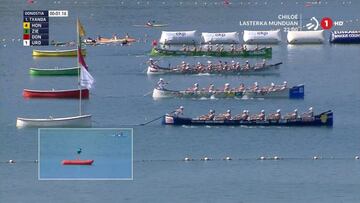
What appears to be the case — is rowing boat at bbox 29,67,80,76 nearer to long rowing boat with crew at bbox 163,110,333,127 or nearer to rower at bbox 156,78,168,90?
rower at bbox 156,78,168,90

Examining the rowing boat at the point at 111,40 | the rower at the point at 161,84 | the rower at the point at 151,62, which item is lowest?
the rower at the point at 161,84

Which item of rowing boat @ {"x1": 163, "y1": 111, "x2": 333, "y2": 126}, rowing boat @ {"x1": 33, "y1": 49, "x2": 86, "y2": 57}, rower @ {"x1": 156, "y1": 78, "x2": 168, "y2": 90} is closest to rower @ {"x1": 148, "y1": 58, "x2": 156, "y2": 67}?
rowing boat @ {"x1": 33, "y1": 49, "x2": 86, "y2": 57}

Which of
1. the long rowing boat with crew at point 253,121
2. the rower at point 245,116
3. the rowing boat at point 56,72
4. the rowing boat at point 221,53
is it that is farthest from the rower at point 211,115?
the rowing boat at point 221,53

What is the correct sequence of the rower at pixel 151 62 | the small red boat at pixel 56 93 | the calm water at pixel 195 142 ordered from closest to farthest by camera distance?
the calm water at pixel 195 142
the small red boat at pixel 56 93
the rower at pixel 151 62

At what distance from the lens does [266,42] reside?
16200cm

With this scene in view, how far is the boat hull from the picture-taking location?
101375 mm

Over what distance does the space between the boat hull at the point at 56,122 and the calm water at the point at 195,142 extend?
101 centimetres

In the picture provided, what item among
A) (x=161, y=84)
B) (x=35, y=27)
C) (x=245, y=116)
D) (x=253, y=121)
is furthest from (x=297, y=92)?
(x=35, y=27)

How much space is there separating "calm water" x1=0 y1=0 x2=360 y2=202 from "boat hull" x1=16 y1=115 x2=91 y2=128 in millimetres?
1009

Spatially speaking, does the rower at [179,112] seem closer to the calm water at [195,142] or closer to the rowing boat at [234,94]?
the calm water at [195,142]

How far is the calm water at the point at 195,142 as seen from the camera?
84938 millimetres

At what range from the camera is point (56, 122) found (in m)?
101

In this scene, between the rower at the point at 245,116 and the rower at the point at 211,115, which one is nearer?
the rower at the point at 211,115

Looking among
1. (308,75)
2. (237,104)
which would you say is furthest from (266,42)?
(237,104)
